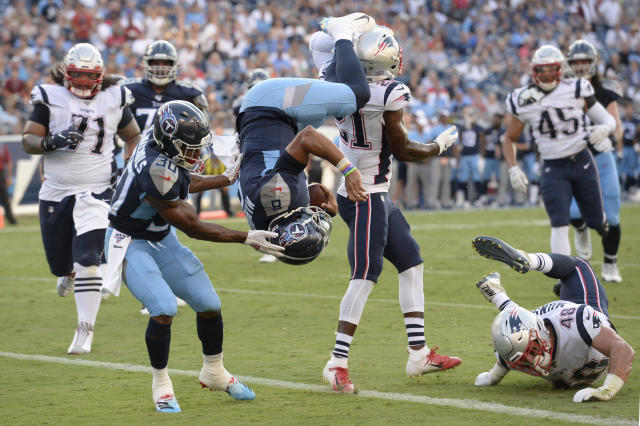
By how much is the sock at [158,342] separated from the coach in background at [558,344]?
5.26 feet

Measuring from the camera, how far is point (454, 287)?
9.17 metres

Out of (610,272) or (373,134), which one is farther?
(610,272)

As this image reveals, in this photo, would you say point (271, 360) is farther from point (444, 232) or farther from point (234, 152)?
point (444, 232)

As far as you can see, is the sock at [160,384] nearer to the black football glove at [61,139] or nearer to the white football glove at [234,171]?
the white football glove at [234,171]

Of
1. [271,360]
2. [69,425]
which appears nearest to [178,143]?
[69,425]

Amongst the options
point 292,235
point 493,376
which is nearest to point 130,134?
point 292,235

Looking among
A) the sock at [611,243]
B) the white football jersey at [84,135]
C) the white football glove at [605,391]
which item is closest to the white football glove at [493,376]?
the white football glove at [605,391]

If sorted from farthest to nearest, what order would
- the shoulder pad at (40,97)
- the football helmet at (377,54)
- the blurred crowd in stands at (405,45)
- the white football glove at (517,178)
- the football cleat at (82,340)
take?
the blurred crowd in stands at (405,45) → the white football glove at (517,178) → the shoulder pad at (40,97) → the football cleat at (82,340) → the football helmet at (377,54)

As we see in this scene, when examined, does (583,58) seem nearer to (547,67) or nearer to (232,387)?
(547,67)

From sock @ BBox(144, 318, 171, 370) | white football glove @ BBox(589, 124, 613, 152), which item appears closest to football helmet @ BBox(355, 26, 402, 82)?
sock @ BBox(144, 318, 171, 370)

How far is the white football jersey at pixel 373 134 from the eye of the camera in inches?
213

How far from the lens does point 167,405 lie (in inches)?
187

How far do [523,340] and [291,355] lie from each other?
1.91m

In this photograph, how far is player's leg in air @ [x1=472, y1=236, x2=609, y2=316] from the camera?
5273 mm
